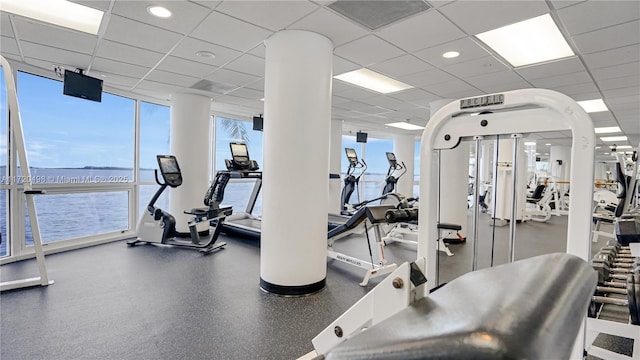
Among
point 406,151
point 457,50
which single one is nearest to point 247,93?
point 457,50

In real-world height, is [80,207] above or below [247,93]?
below

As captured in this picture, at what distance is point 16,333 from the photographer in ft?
7.97

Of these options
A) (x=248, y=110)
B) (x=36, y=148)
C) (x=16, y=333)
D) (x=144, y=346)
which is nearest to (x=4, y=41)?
(x=36, y=148)

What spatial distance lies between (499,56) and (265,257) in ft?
11.3

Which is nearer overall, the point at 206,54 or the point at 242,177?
the point at 206,54

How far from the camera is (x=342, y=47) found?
3453mm

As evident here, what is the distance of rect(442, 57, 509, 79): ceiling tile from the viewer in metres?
3.75

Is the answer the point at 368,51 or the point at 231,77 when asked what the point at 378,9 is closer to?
the point at 368,51

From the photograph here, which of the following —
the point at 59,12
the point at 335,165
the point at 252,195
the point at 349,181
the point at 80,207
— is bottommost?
the point at 80,207

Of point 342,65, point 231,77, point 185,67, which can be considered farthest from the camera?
point 231,77

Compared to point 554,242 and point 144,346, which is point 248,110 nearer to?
point 144,346

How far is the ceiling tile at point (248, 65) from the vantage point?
388 cm

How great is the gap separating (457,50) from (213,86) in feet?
12.1

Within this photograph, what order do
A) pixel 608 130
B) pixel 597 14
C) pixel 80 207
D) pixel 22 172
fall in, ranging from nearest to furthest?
pixel 597 14 < pixel 22 172 < pixel 80 207 < pixel 608 130
